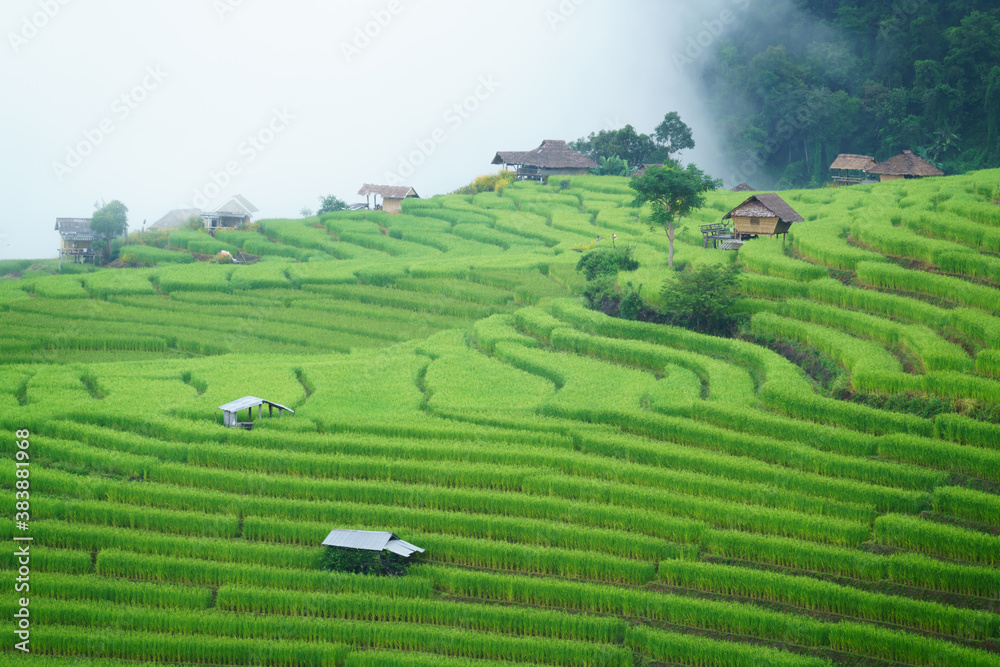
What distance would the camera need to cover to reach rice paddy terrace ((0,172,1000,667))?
1667 cm

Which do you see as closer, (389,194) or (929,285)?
(929,285)

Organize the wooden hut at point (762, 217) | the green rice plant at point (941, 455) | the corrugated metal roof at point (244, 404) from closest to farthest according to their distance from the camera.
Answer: the green rice plant at point (941, 455), the corrugated metal roof at point (244, 404), the wooden hut at point (762, 217)

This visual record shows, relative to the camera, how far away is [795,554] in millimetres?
18266

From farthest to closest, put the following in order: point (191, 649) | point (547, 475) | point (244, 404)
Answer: point (244, 404) < point (547, 475) < point (191, 649)

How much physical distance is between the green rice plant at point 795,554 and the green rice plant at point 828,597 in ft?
→ 2.52

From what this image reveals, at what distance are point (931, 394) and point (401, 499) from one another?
42.5ft

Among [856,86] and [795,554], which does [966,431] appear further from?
[856,86]

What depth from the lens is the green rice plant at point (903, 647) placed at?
1473 centimetres

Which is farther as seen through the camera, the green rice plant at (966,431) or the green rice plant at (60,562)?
the green rice plant at (966,431)

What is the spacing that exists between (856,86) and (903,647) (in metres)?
76.8

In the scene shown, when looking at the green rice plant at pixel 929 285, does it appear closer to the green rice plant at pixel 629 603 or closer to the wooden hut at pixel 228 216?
the green rice plant at pixel 629 603

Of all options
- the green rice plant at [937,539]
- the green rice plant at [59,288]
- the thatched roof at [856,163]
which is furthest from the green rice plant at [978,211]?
the green rice plant at [59,288]

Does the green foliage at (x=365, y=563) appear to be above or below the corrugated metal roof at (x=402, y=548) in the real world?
below

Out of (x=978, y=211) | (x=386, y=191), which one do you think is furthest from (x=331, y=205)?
(x=978, y=211)
